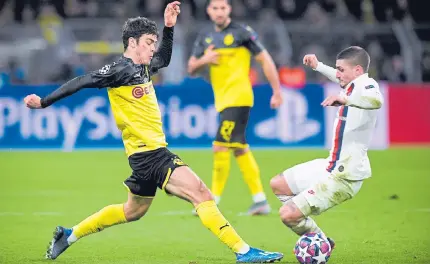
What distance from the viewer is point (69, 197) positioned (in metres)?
12.3

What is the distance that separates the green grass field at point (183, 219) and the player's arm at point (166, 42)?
1617mm

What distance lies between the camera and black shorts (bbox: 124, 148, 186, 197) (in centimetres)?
712

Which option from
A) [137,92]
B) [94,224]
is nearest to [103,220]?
[94,224]

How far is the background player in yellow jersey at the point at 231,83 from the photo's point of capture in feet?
34.8

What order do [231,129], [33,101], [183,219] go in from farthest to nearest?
[231,129] → [183,219] → [33,101]

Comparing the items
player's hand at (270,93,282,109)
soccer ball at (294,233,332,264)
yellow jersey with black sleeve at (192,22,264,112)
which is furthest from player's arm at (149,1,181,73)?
player's hand at (270,93,282,109)

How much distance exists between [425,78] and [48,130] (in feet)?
30.6

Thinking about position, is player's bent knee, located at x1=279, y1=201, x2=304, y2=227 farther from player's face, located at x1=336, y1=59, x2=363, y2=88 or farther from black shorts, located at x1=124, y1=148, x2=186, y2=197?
player's face, located at x1=336, y1=59, x2=363, y2=88

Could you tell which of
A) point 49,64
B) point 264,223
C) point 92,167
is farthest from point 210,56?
point 49,64

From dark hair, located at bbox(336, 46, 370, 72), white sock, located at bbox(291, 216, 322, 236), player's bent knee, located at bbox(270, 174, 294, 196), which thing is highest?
dark hair, located at bbox(336, 46, 370, 72)

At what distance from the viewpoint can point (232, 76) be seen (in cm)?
1084

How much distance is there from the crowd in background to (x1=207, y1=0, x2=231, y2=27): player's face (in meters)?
10.4

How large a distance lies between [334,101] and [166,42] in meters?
1.80

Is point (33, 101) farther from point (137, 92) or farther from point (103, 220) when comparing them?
point (103, 220)
